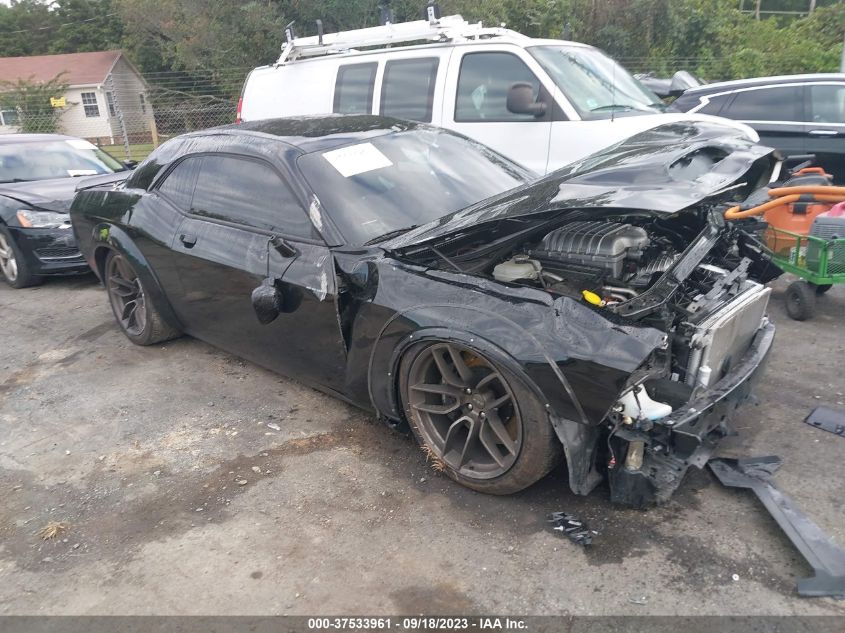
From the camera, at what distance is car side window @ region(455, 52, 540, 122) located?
6039 millimetres

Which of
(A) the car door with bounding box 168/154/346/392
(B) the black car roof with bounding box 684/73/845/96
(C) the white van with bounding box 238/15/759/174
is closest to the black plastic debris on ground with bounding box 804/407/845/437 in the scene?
(A) the car door with bounding box 168/154/346/392

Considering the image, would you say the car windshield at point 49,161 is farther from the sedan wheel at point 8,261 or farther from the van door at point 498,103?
the van door at point 498,103

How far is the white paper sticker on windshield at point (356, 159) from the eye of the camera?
3693 mm

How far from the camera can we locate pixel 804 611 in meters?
2.27

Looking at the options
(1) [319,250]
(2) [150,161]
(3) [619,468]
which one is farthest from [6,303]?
(3) [619,468]

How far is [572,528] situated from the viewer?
276 cm

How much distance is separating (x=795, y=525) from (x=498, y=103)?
4627 millimetres

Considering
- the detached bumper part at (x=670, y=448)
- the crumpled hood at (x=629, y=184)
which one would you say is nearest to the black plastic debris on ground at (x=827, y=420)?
the detached bumper part at (x=670, y=448)

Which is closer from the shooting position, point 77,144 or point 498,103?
point 498,103

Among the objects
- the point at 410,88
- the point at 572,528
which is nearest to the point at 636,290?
the point at 572,528

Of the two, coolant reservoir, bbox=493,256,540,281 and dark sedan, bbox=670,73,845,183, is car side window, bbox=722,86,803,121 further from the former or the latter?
coolant reservoir, bbox=493,256,540,281

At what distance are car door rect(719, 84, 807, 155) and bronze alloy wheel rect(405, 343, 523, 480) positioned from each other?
6122mm

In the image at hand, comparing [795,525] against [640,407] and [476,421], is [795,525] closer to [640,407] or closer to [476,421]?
[640,407]

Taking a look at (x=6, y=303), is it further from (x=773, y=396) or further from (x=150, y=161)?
(x=773, y=396)
